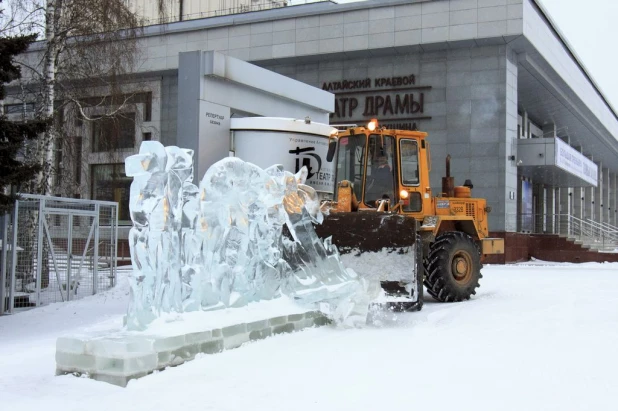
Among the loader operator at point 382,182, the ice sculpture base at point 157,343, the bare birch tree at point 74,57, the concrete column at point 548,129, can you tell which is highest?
the concrete column at point 548,129

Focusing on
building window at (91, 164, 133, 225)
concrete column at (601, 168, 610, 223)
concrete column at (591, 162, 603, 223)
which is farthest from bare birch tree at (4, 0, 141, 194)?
concrete column at (601, 168, 610, 223)

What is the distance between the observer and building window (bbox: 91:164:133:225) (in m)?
29.8

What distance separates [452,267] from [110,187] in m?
21.7

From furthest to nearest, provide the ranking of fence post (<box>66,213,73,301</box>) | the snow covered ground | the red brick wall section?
the red brick wall section
fence post (<box>66,213,73,301</box>)
the snow covered ground

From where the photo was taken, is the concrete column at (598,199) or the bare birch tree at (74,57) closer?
the bare birch tree at (74,57)

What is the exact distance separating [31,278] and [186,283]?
7.42 metres

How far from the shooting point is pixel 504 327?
8516 mm

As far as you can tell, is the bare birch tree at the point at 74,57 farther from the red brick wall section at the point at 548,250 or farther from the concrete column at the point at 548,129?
the concrete column at the point at 548,129

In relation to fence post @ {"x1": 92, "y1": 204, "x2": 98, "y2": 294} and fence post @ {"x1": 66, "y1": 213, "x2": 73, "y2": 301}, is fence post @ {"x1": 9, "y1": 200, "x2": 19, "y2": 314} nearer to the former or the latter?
fence post @ {"x1": 66, "y1": 213, "x2": 73, "y2": 301}

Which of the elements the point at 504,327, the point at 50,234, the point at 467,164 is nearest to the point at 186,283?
the point at 504,327

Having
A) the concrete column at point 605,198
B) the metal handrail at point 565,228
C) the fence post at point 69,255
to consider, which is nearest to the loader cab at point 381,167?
the fence post at point 69,255

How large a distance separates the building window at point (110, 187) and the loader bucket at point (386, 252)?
70.8 feet

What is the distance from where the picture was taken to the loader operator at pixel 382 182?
36.2 feet

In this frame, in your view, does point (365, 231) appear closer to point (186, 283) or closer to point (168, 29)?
point (186, 283)
